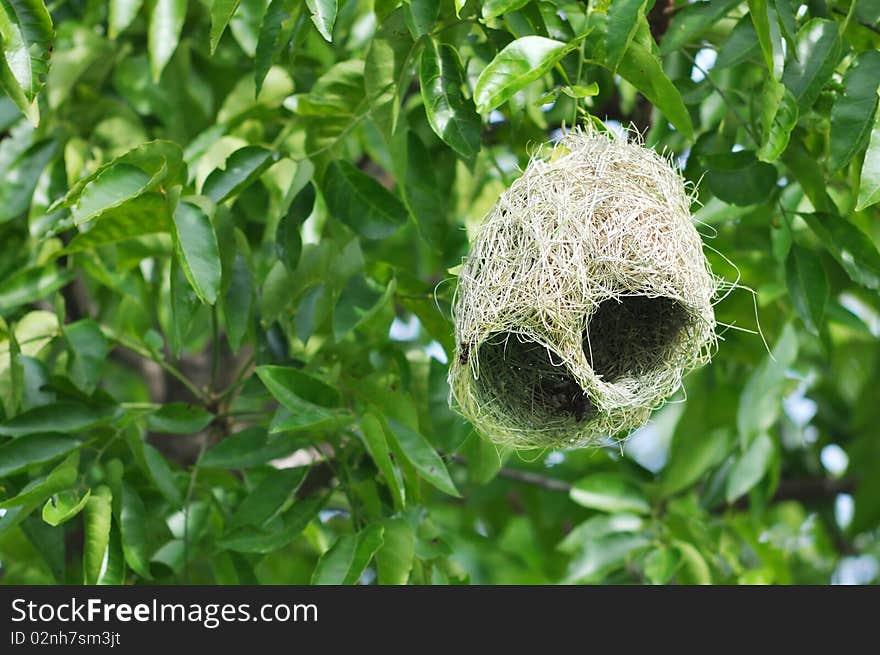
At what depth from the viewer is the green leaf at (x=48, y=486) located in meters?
1.72

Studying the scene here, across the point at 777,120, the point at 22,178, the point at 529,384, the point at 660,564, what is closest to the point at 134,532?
the point at 529,384

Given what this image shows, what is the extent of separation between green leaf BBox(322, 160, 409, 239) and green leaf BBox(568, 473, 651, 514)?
79cm

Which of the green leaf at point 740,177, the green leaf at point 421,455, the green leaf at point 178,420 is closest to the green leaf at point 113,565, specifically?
the green leaf at point 178,420

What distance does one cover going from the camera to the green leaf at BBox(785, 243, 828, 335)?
77.8 inches

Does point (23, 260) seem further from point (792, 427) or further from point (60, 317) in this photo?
point (792, 427)

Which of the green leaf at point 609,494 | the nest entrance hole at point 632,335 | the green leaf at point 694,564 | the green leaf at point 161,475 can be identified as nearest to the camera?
the nest entrance hole at point 632,335

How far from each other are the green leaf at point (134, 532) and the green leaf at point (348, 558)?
28 cm

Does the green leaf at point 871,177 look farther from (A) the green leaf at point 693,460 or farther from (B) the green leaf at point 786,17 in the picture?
(A) the green leaf at point 693,460

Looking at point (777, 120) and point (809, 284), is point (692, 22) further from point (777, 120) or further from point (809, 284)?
point (809, 284)

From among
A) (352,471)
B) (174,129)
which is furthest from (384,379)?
(174,129)

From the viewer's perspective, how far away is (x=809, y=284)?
6.52 ft

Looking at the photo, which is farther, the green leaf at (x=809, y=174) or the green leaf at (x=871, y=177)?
the green leaf at (x=809, y=174)

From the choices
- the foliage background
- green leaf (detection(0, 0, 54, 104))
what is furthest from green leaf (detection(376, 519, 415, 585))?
green leaf (detection(0, 0, 54, 104))
